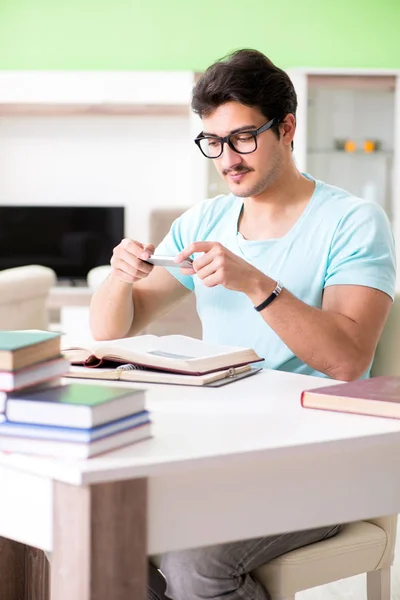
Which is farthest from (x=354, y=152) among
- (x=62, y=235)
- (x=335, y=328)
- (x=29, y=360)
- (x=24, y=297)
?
(x=29, y=360)

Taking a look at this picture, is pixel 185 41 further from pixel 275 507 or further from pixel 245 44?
pixel 275 507

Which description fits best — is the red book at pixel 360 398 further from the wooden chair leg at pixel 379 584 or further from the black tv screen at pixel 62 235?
the black tv screen at pixel 62 235

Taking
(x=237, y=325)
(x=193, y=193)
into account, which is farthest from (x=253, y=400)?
(x=193, y=193)

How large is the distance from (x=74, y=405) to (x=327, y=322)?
0.84 meters

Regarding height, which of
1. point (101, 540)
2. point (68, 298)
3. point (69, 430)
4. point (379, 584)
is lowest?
point (68, 298)

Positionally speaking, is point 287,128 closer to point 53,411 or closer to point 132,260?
point 132,260

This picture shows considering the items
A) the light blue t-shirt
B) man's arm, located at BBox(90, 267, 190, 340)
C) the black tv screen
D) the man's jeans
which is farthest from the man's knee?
the black tv screen

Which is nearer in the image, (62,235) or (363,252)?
(363,252)

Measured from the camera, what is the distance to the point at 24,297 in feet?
12.2

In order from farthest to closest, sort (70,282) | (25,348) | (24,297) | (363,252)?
1. (70,282)
2. (24,297)
3. (363,252)
4. (25,348)

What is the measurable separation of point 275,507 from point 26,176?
19.2ft

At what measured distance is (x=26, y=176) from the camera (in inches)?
266

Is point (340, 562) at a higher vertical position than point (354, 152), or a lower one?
lower

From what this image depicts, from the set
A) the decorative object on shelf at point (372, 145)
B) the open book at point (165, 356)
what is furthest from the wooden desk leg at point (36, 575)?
the decorative object on shelf at point (372, 145)
